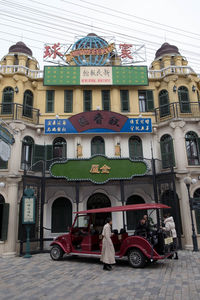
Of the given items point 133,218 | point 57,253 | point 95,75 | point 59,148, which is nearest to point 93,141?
point 59,148

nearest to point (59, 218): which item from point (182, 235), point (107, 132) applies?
point (107, 132)

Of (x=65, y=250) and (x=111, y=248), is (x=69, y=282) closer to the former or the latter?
(x=111, y=248)

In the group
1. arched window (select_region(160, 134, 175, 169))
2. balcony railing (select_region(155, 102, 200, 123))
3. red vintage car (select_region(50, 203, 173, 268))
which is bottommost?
red vintage car (select_region(50, 203, 173, 268))

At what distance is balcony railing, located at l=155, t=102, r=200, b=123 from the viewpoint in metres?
15.6

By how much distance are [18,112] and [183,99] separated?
11.3 m

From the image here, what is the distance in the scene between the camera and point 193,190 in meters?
14.1

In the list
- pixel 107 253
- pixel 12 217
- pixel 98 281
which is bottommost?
pixel 98 281

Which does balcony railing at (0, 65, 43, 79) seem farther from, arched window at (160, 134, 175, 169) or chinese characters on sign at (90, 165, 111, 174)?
arched window at (160, 134, 175, 169)

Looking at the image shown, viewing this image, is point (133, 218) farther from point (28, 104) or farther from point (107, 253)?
point (28, 104)

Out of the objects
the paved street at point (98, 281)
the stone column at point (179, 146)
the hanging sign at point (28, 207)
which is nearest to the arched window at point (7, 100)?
the hanging sign at point (28, 207)

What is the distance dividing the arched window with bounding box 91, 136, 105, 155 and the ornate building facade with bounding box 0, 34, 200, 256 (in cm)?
7

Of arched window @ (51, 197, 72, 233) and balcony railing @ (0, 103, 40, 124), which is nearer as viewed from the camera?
arched window @ (51, 197, 72, 233)

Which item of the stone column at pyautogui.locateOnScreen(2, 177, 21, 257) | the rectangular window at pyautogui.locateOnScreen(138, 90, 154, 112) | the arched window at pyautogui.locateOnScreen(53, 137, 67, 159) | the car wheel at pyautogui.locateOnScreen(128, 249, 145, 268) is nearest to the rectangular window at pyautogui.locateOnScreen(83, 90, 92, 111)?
the arched window at pyautogui.locateOnScreen(53, 137, 67, 159)

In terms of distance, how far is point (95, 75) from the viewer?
16.8 metres
